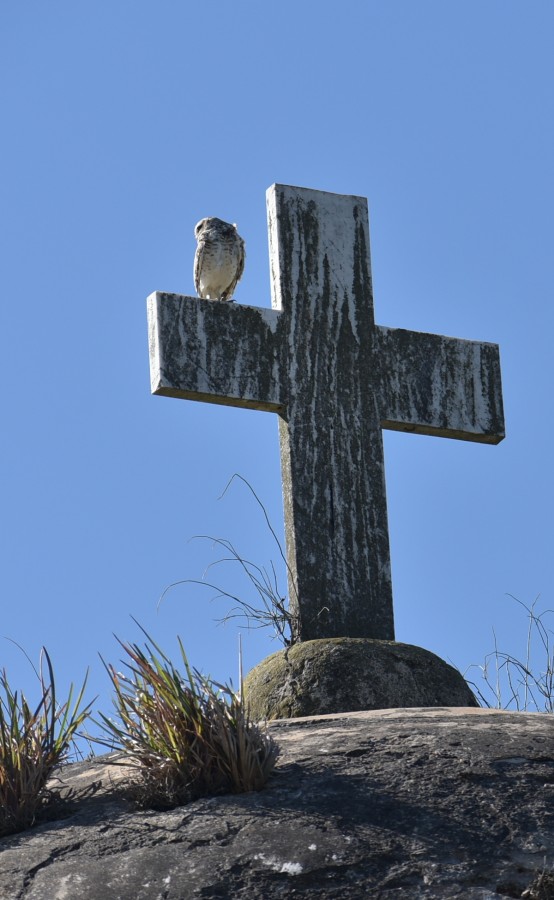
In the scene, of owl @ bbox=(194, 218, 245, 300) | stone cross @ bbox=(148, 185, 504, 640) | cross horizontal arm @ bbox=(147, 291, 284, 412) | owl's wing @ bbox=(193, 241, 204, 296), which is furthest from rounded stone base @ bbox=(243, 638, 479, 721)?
owl's wing @ bbox=(193, 241, 204, 296)

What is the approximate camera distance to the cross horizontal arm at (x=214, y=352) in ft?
22.0

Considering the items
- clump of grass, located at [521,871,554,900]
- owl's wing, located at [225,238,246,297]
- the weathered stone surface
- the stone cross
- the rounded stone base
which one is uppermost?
owl's wing, located at [225,238,246,297]

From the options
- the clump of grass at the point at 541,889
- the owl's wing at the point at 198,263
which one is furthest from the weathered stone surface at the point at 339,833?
the owl's wing at the point at 198,263

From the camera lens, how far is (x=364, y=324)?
7.24 meters

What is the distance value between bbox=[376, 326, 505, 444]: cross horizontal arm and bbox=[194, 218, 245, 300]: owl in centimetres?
201

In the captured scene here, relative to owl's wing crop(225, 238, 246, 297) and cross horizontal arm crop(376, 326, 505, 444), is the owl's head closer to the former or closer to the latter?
owl's wing crop(225, 238, 246, 297)

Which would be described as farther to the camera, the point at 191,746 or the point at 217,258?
the point at 217,258

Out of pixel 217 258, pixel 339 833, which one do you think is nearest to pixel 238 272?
pixel 217 258

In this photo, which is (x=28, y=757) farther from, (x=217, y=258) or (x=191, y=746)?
(x=217, y=258)

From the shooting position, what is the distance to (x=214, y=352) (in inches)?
269

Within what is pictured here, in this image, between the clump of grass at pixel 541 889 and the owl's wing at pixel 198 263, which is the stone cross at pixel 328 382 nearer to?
the owl's wing at pixel 198 263

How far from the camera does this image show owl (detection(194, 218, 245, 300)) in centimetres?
901

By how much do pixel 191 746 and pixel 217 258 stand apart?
486cm

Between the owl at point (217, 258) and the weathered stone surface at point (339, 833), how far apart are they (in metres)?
4.53
